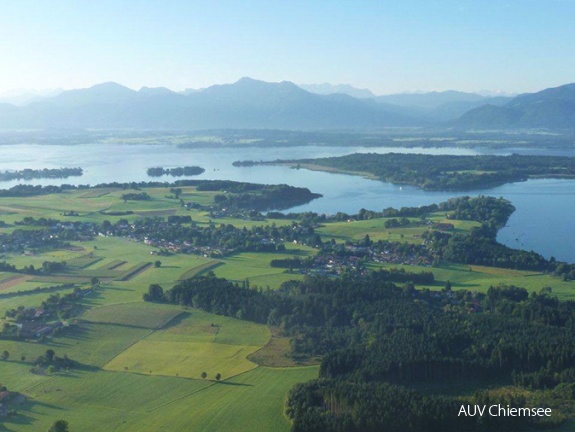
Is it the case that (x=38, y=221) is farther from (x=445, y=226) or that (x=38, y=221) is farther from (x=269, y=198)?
(x=445, y=226)

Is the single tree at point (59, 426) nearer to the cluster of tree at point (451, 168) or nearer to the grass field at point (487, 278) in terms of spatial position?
the grass field at point (487, 278)

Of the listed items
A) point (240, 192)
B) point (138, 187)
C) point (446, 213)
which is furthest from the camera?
point (138, 187)

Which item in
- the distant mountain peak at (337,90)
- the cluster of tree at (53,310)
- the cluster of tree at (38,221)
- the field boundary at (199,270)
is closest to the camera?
the cluster of tree at (53,310)

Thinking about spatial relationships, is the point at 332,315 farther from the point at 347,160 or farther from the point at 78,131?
the point at 78,131

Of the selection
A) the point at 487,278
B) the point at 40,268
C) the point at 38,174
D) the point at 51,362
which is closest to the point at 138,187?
the point at 38,174

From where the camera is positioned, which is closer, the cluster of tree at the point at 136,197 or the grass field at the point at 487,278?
the grass field at the point at 487,278

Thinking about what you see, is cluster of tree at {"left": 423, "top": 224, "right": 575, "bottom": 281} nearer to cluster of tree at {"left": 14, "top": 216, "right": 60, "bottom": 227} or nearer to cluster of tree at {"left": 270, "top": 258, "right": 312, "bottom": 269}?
cluster of tree at {"left": 270, "top": 258, "right": 312, "bottom": 269}

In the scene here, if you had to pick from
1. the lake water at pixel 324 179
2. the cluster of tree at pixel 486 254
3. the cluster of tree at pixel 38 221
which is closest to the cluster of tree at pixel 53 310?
the cluster of tree at pixel 38 221

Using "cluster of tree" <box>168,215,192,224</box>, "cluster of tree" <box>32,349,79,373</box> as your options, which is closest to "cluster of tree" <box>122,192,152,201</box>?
"cluster of tree" <box>168,215,192,224</box>
